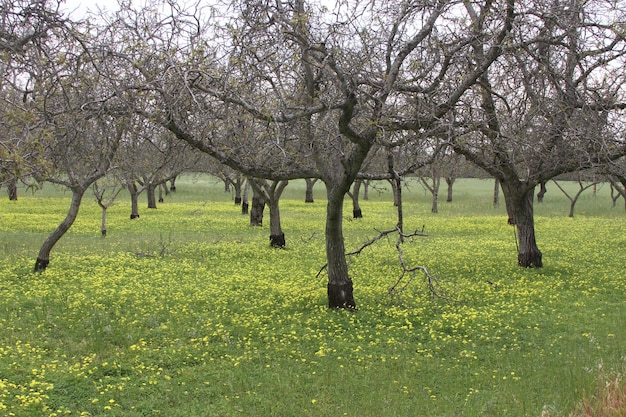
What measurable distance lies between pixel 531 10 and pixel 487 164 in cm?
603

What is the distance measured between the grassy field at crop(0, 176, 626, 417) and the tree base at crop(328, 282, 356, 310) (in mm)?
257

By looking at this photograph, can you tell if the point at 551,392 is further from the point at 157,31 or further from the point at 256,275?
the point at 256,275

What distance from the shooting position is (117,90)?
8695 mm

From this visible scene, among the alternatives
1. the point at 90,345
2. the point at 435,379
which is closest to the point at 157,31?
the point at 90,345

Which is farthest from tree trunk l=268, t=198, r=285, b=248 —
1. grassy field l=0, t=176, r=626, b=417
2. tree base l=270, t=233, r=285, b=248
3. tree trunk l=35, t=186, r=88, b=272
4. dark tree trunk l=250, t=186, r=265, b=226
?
dark tree trunk l=250, t=186, r=265, b=226

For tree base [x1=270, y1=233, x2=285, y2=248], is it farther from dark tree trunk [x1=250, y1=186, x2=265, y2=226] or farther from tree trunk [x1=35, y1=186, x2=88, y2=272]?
dark tree trunk [x1=250, y1=186, x2=265, y2=226]

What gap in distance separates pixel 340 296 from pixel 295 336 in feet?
7.04

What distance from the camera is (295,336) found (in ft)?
35.0

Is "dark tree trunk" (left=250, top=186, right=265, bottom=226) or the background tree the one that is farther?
"dark tree trunk" (left=250, top=186, right=265, bottom=226)

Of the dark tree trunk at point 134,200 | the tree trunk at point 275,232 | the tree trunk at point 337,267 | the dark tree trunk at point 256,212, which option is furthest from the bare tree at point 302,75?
the dark tree trunk at point 134,200

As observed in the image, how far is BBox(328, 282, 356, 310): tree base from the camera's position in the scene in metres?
12.6

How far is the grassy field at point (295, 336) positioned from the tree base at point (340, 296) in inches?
10.1

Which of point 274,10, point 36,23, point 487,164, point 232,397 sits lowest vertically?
point 232,397

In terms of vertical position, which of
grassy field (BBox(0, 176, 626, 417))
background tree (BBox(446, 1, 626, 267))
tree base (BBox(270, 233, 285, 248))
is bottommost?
grassy field (BBox(0, 176, 626, 417))
